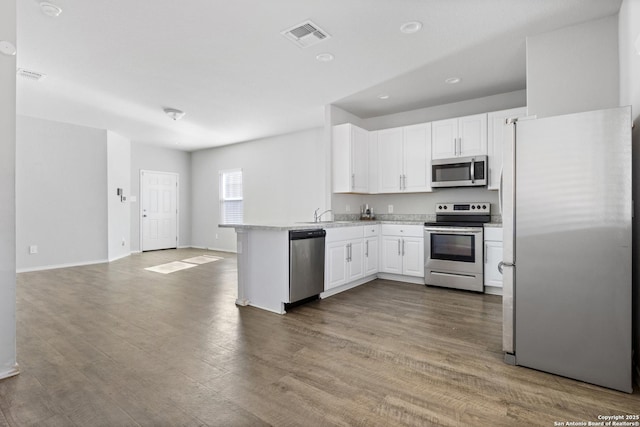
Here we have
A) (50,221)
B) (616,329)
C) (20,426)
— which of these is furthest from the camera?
(50,221)

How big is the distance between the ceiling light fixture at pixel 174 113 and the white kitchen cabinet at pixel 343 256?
11.4 feet

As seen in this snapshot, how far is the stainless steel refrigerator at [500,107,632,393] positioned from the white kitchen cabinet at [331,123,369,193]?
272 centimetres

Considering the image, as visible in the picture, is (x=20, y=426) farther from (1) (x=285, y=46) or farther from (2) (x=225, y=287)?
(1) (x=285, y=46)

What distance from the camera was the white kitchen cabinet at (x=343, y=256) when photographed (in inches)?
155

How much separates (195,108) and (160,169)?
13.1ft

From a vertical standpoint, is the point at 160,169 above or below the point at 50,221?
above

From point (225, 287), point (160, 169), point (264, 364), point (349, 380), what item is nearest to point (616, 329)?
point (349, 380)

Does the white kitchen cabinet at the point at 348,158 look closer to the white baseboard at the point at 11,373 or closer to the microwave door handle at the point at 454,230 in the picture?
the microwave door handle at the point at 454,230

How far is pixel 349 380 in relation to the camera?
2.01 m

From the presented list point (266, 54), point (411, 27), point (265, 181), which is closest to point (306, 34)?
point (266, 54)

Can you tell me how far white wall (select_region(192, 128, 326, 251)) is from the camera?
6.79 meters

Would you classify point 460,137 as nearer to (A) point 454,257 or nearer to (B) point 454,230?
(B) point 454,230

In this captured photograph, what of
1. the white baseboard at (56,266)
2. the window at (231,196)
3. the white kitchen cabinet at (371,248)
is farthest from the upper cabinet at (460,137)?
the white baseboard at (56,266)

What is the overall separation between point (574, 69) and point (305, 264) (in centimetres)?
321
